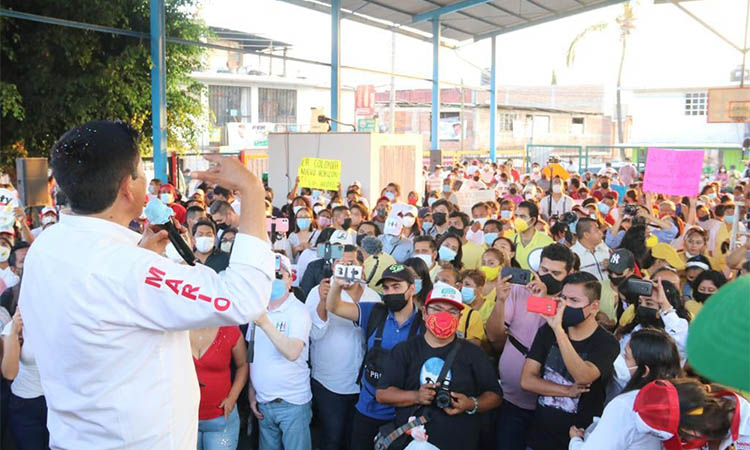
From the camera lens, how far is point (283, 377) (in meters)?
4.73

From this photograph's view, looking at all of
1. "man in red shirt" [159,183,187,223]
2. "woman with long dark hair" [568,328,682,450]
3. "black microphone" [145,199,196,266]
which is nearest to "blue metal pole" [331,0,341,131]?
"man in red shirt" [159,183,187,223]

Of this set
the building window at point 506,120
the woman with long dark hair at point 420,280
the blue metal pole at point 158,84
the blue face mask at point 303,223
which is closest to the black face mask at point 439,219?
the blue face mask at point 303,223

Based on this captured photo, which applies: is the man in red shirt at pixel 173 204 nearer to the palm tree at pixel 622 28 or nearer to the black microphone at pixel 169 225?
the black microphone at pixel 169 225

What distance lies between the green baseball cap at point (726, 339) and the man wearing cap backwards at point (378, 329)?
11.9 feet

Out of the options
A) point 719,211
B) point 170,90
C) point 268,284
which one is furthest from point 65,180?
point 170,90

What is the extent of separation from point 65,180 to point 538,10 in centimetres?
2583

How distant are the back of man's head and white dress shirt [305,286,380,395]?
131 inches

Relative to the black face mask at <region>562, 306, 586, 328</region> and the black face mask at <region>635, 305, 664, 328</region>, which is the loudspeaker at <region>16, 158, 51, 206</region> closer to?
the black face mask at <region>562, 306, 586, 328</region>

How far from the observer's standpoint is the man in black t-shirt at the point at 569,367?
13.3ft

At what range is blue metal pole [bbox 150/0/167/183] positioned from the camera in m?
15.2

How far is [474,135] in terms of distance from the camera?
48250 millimetres

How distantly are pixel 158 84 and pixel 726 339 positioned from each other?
51.2 ft

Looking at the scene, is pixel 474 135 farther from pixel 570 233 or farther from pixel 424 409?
pixel 424 409

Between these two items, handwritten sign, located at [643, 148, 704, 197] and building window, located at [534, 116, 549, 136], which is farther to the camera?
building window, located at [534, 116, 549, 136]
